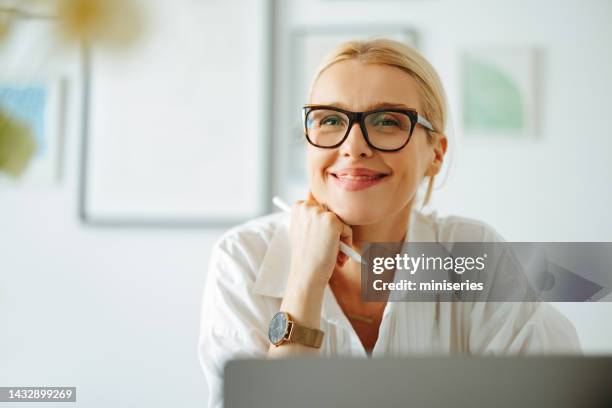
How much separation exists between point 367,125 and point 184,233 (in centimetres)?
79

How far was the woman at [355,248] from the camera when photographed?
0.94m

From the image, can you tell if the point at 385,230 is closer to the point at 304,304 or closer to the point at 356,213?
the point at 356,213

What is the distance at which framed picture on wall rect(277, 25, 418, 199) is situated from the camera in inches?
61.2

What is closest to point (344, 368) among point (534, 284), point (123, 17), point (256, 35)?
point (123, 17)

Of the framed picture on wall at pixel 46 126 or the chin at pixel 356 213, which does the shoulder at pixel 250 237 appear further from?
the framed picture on wall at pixel 46 126

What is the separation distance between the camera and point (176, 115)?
5.20 ft

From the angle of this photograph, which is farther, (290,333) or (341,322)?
(341,322)

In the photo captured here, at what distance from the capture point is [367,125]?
38.2 inches

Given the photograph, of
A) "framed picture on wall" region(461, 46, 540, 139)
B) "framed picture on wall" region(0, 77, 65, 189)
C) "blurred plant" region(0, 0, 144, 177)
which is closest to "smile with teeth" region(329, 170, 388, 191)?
"blurred plant" region(0, 0, 144, 177)

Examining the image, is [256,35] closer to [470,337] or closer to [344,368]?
[470,337]

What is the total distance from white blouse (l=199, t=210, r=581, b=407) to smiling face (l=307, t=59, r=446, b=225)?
15cm

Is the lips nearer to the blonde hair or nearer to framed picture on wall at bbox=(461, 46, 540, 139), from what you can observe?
the blonde hair

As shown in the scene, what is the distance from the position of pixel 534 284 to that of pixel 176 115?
3.42 feet

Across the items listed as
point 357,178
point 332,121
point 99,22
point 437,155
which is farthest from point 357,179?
point 99,22
